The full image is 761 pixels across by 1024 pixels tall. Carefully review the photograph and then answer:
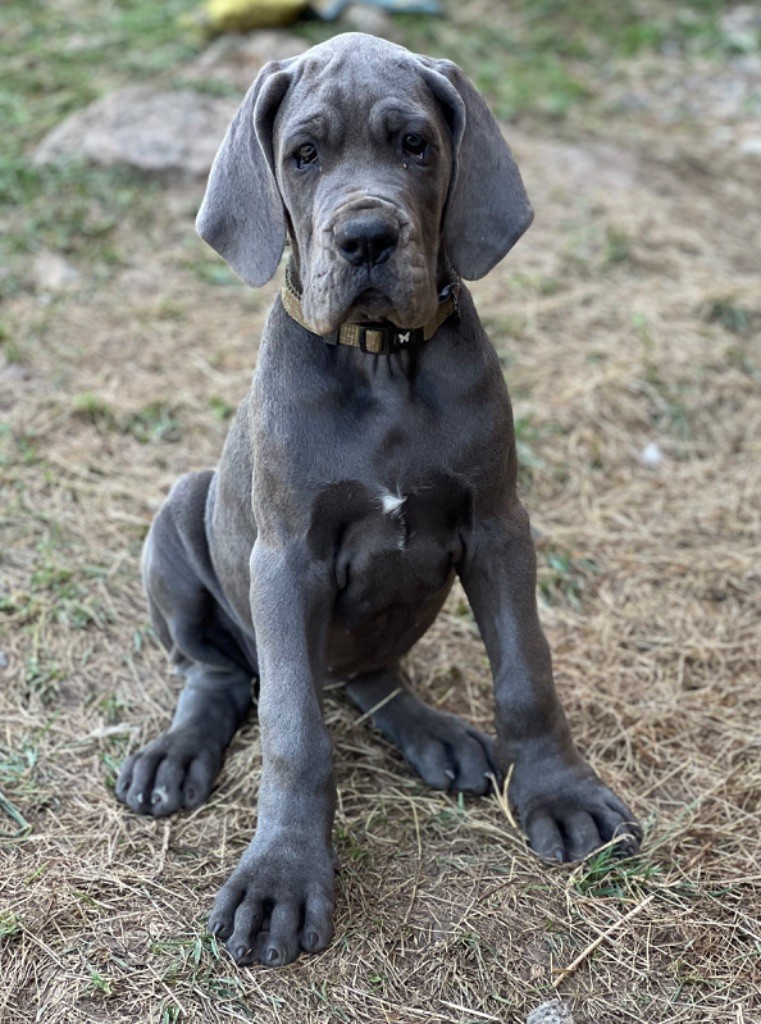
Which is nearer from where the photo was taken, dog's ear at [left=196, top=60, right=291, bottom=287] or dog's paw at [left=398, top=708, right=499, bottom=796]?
dog's ear at [left=196, top=60, right=291, bottom=287]

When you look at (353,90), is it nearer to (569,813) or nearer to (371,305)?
(371,305)

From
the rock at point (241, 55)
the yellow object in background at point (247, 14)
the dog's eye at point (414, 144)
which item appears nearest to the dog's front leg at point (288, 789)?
the dog's eye at point (414, 144)

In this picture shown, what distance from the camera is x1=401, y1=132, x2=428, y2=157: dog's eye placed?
3.30 metres

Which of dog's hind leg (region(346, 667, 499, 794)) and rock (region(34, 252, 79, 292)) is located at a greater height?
dog's hind leg (region(346, 667, 499, 794))

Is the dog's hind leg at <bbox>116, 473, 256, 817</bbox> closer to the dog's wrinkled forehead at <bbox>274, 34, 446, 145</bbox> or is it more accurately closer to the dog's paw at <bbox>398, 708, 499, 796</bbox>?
the dog's paw at <bbox>398, 708, 499, 796</bbox>

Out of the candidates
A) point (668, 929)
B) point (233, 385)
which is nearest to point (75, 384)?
point (233, 385)

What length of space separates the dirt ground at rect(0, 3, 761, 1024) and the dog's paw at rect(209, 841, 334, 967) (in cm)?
6

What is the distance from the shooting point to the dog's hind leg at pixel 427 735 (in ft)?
13.0

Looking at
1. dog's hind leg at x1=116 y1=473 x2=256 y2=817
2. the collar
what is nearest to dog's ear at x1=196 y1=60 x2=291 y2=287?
the collar

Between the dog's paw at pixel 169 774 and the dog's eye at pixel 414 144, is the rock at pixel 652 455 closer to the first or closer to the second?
the dog's paw at pixel 169 774

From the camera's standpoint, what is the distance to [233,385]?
20.7ft

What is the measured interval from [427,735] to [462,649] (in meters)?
0.72

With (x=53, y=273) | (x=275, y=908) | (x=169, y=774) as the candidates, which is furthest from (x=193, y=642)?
(x=53, y=273)

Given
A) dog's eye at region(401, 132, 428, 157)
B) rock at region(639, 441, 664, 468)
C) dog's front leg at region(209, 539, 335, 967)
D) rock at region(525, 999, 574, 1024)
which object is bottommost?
rock at region(639, 441, 664, 468)
